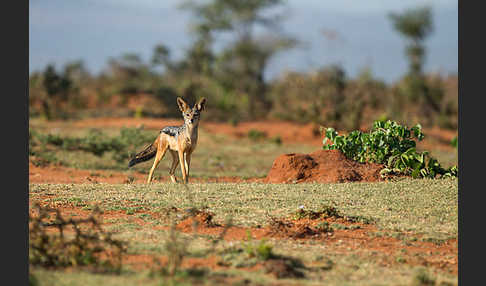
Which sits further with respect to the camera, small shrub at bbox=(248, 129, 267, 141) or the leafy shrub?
small shrub at bbox=(248, 129, 267, 141)

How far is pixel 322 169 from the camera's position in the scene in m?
12.9

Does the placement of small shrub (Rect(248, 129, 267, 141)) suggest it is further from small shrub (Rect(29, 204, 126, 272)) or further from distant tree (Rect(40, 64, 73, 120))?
small shrub (Rect(29, 204, 126, 272))

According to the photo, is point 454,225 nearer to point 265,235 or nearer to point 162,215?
point 265,235

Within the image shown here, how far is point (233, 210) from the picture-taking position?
991 centimetres

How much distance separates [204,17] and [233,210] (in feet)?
123

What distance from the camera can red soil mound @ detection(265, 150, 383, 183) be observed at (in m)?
12.5

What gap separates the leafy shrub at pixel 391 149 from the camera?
12430mm

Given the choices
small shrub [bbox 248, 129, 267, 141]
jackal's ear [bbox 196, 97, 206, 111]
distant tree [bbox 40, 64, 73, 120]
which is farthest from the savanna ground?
distant tree [bbox 40, 64, 73, 120]

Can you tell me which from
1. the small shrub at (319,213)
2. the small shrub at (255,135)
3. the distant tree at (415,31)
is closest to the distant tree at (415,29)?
the distant tree at (415,31)

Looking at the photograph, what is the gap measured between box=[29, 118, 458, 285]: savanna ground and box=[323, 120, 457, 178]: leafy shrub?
0.63 meters

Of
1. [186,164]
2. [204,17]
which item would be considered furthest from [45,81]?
[186,164]

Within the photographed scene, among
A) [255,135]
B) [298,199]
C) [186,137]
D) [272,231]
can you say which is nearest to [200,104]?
[186,137]

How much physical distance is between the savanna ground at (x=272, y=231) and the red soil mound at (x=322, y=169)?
0.72m

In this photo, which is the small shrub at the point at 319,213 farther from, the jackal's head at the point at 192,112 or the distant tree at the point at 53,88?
the distant tree at the point at 53,88
